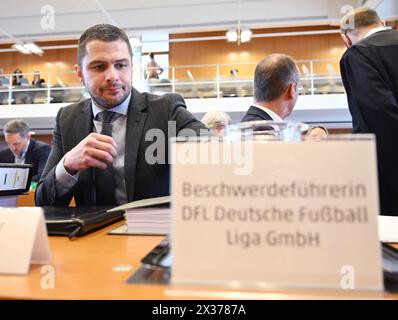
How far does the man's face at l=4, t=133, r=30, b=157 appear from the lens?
2.78 metres

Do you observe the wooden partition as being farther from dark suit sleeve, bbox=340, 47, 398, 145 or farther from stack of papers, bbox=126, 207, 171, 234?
stack of papers, bbox=126, 207, 171, 234

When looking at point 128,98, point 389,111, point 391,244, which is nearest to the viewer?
point 391,244

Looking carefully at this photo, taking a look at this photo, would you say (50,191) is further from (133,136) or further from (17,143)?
(17,143)

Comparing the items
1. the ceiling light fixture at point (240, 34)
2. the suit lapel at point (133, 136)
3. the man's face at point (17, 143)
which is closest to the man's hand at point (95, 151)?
the suit lapel at point (133, 136)

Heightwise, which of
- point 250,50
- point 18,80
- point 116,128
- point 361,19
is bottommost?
point 116,128

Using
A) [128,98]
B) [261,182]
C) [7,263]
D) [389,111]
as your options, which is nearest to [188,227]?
[261,182]

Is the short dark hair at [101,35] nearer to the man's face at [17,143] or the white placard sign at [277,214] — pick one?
the white placard sign at [277,214]

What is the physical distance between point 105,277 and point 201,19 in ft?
22.4

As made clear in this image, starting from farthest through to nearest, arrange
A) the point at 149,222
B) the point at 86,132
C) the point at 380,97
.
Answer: the point at 380,97, the point at 86,132, the point at 149,222

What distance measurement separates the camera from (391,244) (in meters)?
0.41

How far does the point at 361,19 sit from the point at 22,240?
138 centimetres

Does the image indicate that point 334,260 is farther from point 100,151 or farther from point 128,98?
point 128,98

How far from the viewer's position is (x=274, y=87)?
4.27 ft

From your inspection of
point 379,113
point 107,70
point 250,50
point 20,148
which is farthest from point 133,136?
point 250,50
